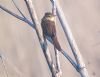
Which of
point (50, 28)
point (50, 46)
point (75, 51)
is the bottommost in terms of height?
point (50, 46)

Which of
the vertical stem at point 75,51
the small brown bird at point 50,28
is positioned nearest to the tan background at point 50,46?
the vertical stem at point 75,51

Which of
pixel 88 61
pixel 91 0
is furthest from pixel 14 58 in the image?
pixel 91 0


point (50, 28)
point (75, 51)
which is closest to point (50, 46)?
point (75, 51)

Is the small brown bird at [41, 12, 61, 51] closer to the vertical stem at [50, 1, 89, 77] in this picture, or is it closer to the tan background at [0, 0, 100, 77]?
the vertical stem at [50, 1, 89, 77]

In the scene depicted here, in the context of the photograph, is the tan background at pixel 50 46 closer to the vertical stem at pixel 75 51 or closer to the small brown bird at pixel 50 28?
the vertical stem at pixel 75 51

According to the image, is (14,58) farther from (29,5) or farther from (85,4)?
(29,5)

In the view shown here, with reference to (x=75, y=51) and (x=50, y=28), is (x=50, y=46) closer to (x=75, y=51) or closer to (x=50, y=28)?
(x=75, y=51)

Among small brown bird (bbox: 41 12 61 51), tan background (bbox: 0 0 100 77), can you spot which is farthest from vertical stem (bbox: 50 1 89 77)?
tan background (bbox: 0 0 100 77)

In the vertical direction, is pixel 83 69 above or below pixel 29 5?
below
